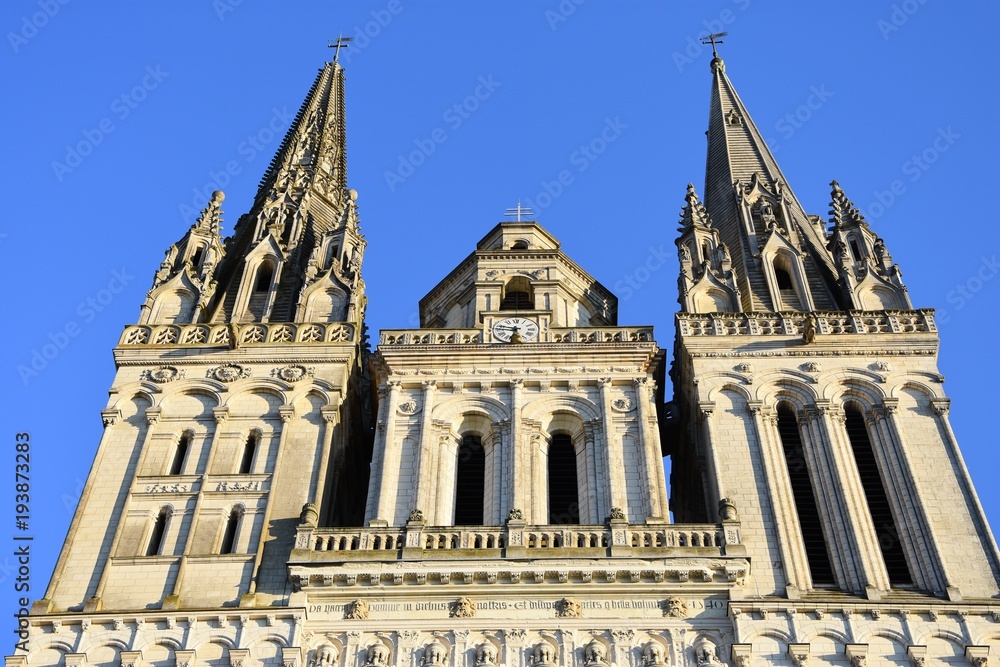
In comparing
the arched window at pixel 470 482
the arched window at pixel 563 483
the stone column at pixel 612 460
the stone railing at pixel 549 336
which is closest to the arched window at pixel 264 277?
the stone railing at pixel 549 336

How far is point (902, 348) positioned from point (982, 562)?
725 cm

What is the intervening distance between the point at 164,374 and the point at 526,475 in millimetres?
9784

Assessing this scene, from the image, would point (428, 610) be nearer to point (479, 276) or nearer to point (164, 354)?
point (164, 354)

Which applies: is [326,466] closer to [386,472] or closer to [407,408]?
[386,472]

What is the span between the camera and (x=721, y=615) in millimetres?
27719

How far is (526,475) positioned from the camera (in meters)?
32.3

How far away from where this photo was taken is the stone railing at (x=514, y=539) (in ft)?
94.9

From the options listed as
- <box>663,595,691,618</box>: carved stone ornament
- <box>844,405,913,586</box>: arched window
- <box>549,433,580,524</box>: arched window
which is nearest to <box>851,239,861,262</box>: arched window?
<box>844,405,913,586</box>: arched window

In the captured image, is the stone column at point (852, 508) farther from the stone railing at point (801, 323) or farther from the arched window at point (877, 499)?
the stone railing at point (801, 323)

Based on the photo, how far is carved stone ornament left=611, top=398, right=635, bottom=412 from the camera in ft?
111

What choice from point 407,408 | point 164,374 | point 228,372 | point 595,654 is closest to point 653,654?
point 595,654

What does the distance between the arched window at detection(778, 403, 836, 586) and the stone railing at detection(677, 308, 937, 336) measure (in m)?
Answer: 2.71

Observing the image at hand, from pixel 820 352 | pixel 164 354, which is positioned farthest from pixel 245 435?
pixel 820 352

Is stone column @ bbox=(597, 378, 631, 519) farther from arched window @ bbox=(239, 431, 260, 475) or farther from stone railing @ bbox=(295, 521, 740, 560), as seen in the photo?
arched window @ bbox=(239, 431, 260, 475)
